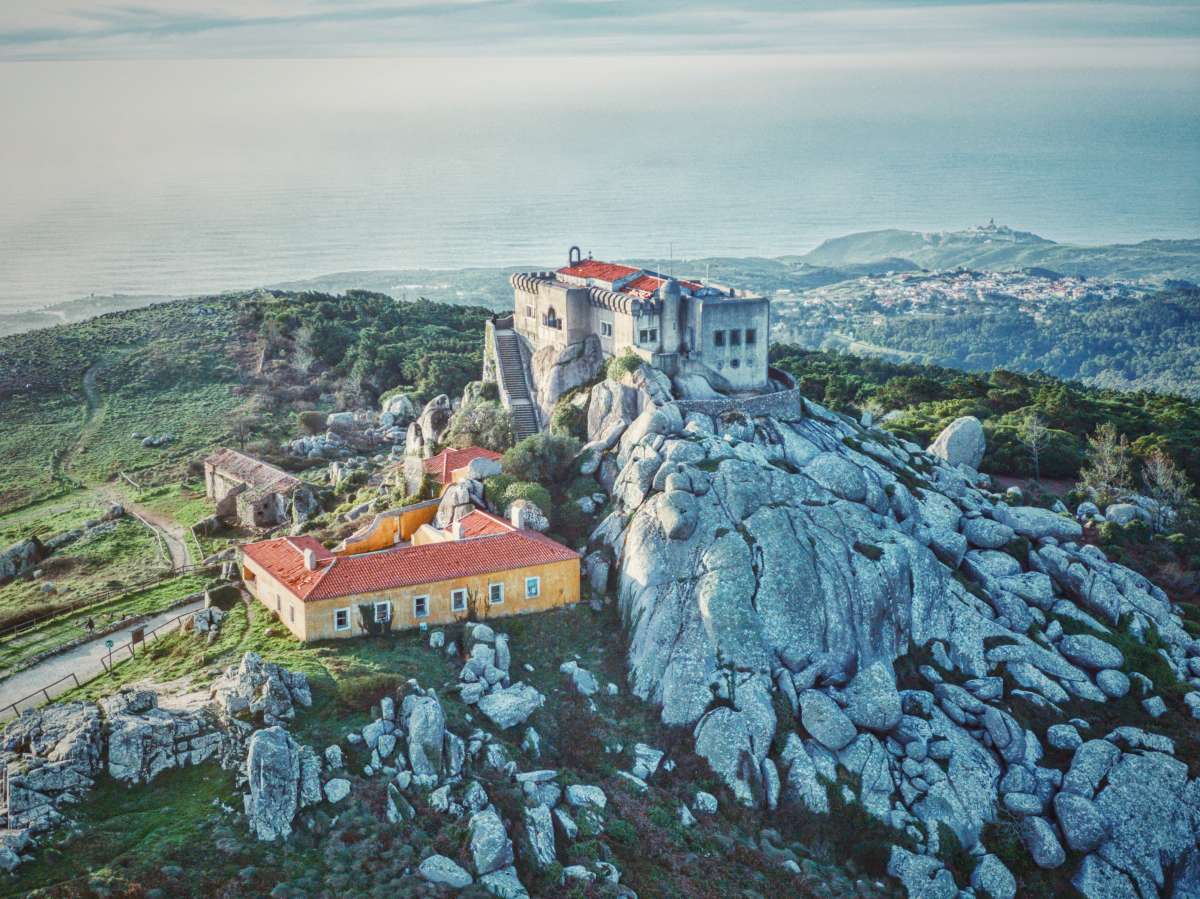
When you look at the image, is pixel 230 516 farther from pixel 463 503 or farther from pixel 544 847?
pixel 544 847

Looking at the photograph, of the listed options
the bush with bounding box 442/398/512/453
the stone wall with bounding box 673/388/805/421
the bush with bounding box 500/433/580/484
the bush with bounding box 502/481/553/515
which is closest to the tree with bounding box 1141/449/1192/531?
the stone wall with bounding box 673/388/805/421

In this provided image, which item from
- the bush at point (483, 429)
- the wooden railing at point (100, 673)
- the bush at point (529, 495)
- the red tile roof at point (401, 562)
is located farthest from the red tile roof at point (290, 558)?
the bush at point (483, 429)

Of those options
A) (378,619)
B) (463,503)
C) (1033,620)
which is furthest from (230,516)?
(1033,620)

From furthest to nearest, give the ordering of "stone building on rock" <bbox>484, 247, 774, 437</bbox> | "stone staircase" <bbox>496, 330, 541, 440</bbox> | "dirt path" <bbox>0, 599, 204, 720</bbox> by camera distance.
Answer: "stone staircase" <bbox>496, 330, 541, 440</bbox>, "stone building on rock" <bbox>484, 247, 774, 437</bbox>, "dirt path" <bbox>0, 599, 204, 720</bbox>

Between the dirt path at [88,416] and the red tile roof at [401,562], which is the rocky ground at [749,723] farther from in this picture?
the dirt path at [88,416]

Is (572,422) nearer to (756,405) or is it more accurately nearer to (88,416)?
(756,405)

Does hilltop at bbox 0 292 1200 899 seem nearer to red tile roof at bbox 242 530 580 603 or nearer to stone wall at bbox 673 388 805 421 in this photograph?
stone wall at bbox 673 388 805 421
